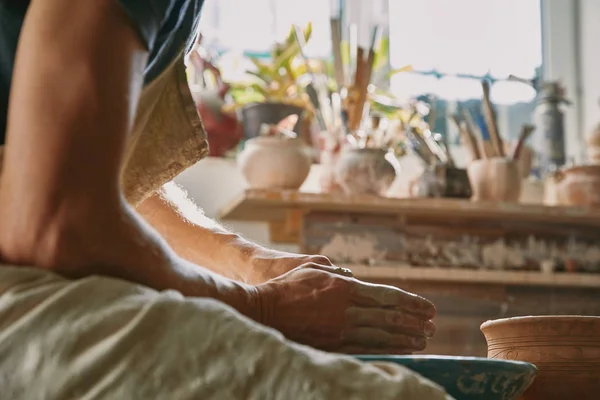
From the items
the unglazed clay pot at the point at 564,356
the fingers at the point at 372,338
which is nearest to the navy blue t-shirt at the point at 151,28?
the fingers at the point at 372,338

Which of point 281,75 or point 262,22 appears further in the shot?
point 262,22

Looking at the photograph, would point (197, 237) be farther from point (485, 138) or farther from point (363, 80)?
point (485, 138)

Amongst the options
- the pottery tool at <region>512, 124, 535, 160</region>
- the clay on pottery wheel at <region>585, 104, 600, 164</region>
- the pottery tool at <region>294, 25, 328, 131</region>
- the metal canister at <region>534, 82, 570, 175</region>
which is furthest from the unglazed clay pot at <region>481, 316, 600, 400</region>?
the metal canister at <region>534, 82, 570, 175</region>

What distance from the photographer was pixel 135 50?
0.76 m

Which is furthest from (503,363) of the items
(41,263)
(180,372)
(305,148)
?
(305,148)

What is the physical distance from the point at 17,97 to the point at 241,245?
0.46 metres

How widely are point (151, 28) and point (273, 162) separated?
1.96 meters

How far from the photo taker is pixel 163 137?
0.98m

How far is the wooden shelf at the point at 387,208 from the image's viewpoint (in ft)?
8.89

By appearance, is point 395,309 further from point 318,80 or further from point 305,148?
point 318,80

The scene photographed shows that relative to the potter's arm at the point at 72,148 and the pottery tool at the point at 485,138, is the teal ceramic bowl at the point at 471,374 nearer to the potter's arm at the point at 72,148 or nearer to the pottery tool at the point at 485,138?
the potter's arm at the point at 72,148

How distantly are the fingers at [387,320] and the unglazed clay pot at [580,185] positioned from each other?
2.22 metres

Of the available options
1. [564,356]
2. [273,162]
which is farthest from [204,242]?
[273,162]

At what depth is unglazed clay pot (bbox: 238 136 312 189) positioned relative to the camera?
2.73m
